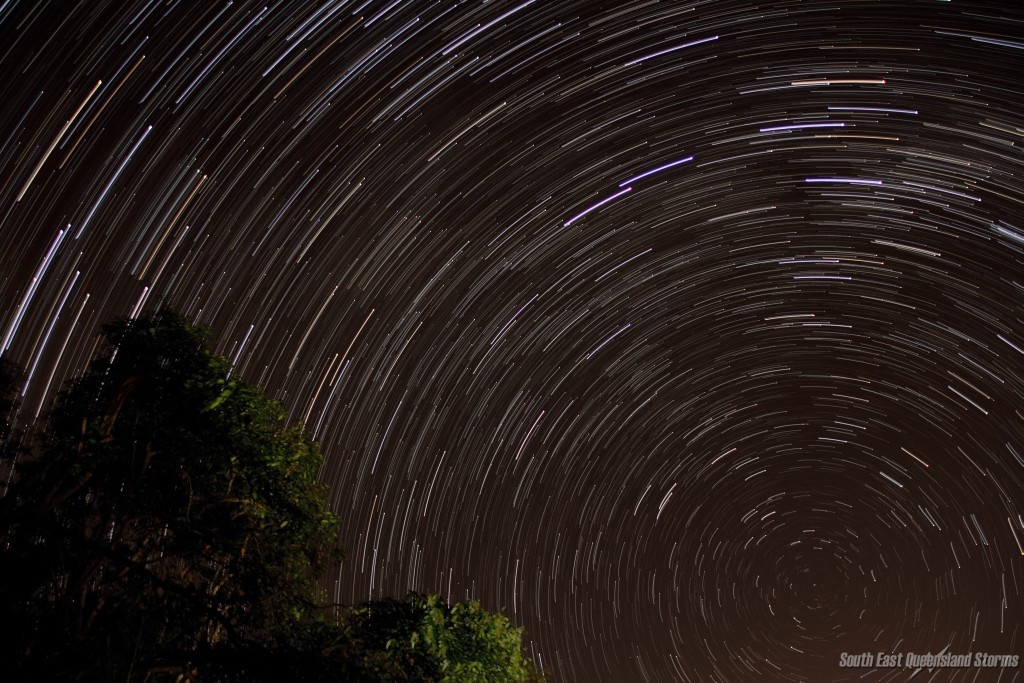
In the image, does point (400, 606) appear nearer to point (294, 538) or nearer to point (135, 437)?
point (294, 538)

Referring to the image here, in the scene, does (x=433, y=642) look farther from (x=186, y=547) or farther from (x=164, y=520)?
(x=164, y=520)

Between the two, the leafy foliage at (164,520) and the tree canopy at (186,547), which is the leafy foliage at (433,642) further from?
the leafy foliage at (164,520)

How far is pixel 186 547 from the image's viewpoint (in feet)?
26.8

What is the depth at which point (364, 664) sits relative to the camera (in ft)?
23.9

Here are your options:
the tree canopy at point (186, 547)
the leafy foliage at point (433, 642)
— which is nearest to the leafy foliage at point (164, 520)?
the tree canopy at point (186, 547)

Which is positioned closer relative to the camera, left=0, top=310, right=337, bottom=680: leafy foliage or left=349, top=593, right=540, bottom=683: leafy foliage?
left=0, top=310, right=337, bottom=680: leafy foliage

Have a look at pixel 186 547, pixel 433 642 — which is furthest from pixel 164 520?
pixel 433 642

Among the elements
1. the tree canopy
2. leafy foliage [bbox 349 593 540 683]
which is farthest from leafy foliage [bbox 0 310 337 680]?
leafy foliage [bbox 349 593 540 683]

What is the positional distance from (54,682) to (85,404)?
360 centimetres

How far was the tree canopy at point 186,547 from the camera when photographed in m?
6.78

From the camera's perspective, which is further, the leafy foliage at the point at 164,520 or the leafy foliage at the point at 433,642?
the leafy foliage at the point at 433,642

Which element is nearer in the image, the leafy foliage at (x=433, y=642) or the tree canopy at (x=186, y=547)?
the tree canopy at (x=186, y=547)

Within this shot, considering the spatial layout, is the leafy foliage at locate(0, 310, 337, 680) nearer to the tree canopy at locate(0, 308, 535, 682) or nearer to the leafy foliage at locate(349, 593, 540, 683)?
the tree canopy at locate(0, 308, 535, 682)

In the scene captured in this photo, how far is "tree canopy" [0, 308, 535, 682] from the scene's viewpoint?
22.2ft
